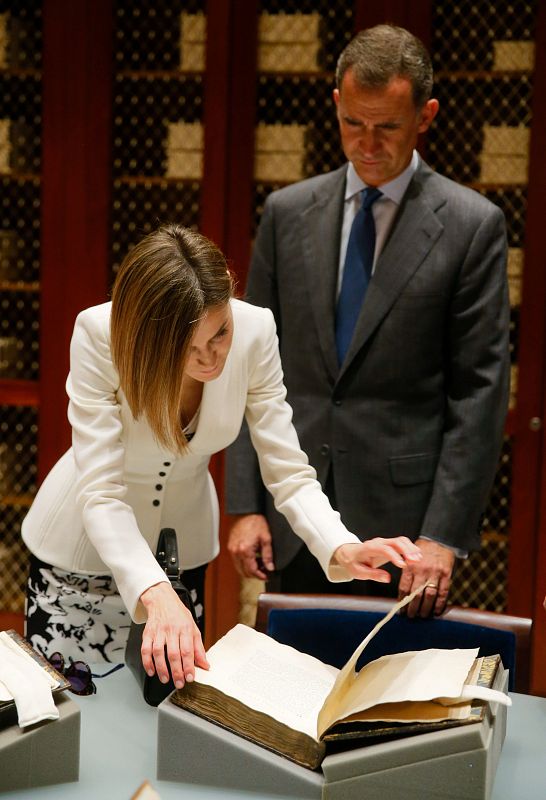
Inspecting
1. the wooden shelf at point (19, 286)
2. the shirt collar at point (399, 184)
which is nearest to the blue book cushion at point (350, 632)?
the shirt collar at point (399, 184)

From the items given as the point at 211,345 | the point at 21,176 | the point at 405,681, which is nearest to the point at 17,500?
the point at 21,176

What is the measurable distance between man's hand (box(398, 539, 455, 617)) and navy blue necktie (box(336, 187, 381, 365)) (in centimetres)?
46

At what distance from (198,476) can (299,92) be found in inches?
74.4

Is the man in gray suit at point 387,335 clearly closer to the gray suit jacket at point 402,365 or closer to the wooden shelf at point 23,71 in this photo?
the gray suit jacket at point 402,365

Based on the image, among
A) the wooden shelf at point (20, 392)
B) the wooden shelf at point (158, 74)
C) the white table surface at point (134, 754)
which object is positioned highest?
the wooden shelf at point (158, 74)

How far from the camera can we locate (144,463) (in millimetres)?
1821

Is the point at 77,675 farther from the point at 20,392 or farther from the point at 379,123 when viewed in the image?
the point at 20,392

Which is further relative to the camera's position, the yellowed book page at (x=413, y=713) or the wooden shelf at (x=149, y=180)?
the wooden shelf at (x=149, y=180)

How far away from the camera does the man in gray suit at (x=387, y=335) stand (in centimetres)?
212

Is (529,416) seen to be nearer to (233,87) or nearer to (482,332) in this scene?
(482,332)

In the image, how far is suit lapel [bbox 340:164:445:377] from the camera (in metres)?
2.18

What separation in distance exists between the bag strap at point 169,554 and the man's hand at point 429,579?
43 centimetres

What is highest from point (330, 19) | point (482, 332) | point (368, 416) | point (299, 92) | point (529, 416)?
point (330, 19)

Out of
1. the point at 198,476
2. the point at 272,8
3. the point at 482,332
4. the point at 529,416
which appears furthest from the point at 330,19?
the point at 198,476
